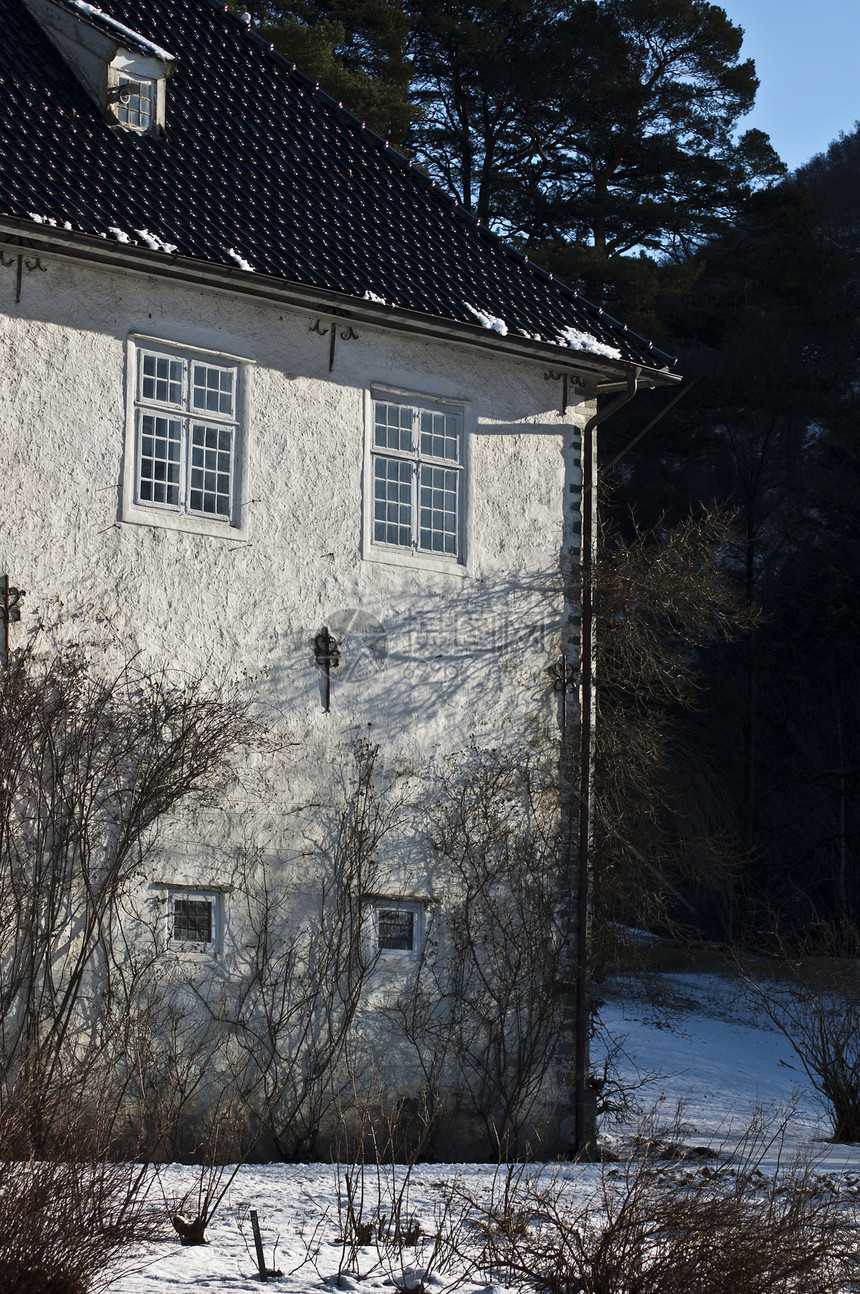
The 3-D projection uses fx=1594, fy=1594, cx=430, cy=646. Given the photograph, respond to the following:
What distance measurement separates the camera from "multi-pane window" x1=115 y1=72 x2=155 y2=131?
46.1 ft

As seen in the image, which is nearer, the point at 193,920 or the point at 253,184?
the point at 193,920

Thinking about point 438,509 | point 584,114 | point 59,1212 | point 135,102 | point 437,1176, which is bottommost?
point 437,1176

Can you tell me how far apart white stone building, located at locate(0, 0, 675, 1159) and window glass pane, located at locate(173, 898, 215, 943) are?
2 centimetres

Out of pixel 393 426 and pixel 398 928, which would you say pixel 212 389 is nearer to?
pixel 393 426

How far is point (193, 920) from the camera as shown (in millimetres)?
12805

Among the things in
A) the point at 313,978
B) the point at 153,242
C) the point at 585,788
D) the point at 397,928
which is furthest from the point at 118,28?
the point at 313,978

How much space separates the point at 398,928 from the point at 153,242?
611cm

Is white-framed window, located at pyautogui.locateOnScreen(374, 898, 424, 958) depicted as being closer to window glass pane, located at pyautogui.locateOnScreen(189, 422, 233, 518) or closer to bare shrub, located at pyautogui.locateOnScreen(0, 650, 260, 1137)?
bare shrub, located at pyautogui.locateOnScreen(0, 650, 260, 1137)

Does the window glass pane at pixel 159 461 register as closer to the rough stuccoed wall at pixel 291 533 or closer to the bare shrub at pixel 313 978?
the rough stuccoed wall at pixel 291 533

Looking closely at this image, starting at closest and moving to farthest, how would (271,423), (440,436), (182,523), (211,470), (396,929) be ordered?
1. (182,523)
2. (211,470)
3. (271,423)
4. (396,929)
5. (440,436)

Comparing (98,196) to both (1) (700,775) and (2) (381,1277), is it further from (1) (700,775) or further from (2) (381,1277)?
(1) (700,775)

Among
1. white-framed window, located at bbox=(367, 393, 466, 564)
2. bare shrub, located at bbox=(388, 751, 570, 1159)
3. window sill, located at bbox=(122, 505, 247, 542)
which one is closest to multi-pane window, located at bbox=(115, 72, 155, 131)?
white-framed window, located at bbox=(367, 393, 466, 564)

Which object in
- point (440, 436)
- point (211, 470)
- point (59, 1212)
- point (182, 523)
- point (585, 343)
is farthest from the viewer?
point (585, 343)

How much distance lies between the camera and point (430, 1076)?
1367 centimetres
